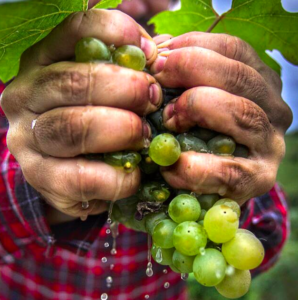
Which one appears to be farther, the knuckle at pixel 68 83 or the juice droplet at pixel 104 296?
the juice droplet at pixel 104 296

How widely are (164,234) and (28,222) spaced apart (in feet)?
1.74

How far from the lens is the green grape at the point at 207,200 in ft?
1.85

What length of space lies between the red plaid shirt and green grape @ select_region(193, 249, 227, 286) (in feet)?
1.67

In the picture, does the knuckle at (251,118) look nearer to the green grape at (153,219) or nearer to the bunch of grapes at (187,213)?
the bunch of grapes at (187,213)

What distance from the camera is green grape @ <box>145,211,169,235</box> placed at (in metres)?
0.58

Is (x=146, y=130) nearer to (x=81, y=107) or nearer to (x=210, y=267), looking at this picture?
(x=81, y=107)

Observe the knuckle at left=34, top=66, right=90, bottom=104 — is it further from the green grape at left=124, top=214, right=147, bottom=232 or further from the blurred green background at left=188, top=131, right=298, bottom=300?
the blurred green background at left=188, top=131, right=298, bottom=300

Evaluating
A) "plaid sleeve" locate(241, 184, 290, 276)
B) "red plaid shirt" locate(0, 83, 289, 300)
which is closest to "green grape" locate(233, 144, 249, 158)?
"red plaid shirt" locate(0, 83, 289, 300)

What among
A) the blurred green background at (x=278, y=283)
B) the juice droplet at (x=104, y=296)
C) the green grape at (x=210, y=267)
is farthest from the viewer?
the blurred green background at (x=278, y=283)

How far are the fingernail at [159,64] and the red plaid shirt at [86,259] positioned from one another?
1.69ft

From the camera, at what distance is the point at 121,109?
0.52 meters

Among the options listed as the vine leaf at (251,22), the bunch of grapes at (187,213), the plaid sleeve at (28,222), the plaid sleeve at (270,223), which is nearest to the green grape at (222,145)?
the bunch of grapes at (187,213)

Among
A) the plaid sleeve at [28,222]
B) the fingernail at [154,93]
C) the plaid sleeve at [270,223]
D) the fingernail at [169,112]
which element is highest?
the fingernail at [154,93]

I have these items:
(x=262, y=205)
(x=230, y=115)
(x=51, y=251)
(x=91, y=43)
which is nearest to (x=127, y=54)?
(x=91, y=43)
